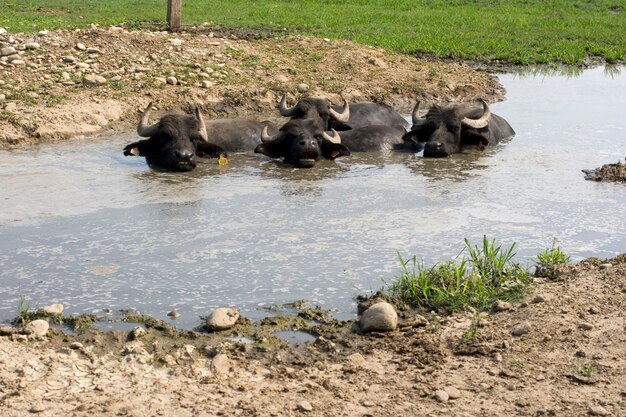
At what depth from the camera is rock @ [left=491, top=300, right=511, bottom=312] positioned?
20.6 feet

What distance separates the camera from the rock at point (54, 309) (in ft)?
20.3

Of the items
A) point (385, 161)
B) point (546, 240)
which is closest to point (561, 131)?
point (385, 161)

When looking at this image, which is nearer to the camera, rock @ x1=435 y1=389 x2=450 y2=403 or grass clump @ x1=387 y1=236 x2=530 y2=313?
rock @ x1=435 y1=389 x2=450 y2=403

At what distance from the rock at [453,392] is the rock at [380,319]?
0.92m

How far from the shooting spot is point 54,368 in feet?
17.6

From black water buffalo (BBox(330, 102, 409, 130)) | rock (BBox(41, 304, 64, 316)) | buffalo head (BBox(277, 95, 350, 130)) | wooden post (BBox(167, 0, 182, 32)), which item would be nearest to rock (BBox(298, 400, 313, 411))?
rock (BBox(41, 304, 64, 316))

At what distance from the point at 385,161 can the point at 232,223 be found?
3.21 meters

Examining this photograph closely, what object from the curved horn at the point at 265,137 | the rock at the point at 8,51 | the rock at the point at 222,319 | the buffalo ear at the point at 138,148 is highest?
the rock at the point at 8,51

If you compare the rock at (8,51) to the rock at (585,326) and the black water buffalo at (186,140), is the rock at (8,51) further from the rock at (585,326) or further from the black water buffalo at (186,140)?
the rock at (585,326)

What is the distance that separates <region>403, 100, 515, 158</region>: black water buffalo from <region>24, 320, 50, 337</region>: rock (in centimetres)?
626

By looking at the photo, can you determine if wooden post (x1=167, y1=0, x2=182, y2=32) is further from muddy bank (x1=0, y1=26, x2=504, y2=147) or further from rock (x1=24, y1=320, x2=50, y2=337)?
rock (x1=24, y1=320, x2=50, y2=337)

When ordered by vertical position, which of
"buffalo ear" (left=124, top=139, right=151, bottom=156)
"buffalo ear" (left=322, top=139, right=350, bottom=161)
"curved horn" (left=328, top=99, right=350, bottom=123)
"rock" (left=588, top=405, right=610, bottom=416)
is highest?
"curved horn" (left=328, top=99, right=350, bottom=123)

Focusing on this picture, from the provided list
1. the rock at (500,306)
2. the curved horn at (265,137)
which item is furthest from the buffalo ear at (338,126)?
the rock at (500,306)

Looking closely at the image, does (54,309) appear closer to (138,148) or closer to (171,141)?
(171,141)
